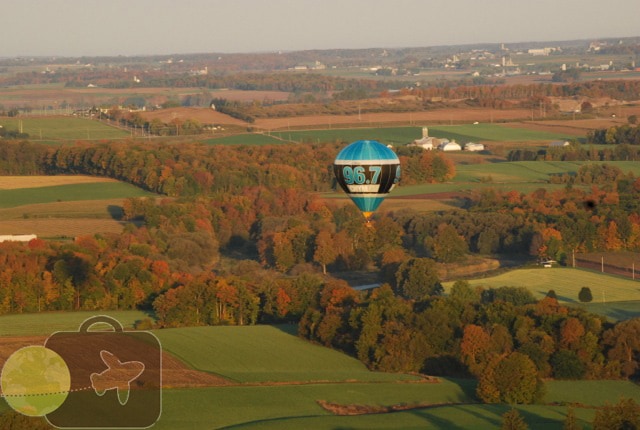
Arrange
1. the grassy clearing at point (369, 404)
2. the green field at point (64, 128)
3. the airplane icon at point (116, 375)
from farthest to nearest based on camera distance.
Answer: the green field at point (64, 128)
the airplane icon at point (116, 375)
the grassy clearing at point (369, 404)

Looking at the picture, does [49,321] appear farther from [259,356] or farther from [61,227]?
[61,227]

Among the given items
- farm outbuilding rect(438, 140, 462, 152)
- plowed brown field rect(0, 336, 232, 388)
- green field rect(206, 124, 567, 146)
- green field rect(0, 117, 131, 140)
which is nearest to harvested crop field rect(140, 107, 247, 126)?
green field rect(0, 117, 131, 140)

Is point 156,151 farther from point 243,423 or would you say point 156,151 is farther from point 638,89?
point 638,89

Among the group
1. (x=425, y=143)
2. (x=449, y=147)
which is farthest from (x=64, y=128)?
(x=449, y=147)

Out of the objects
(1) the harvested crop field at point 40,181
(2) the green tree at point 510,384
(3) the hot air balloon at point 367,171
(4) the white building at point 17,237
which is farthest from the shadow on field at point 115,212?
(2) the green tree at point 510,384

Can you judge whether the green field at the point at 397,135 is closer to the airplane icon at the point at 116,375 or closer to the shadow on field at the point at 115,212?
the shadow on field at the point at 115,212

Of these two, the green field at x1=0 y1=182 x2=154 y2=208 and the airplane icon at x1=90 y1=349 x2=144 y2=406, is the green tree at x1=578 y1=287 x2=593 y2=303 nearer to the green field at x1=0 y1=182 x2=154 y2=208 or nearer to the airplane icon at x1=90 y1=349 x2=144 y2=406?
the airplane icon at x1=90 y1=349 x2=144 y2=406

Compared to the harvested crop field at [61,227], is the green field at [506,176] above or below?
below
